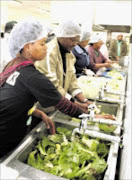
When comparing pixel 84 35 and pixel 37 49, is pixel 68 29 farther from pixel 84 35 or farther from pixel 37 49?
pixel 84 35

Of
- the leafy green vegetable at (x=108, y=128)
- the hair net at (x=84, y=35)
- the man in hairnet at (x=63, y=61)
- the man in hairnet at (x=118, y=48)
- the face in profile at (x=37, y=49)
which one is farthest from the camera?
the man in hairnet at (x=118, y=48)

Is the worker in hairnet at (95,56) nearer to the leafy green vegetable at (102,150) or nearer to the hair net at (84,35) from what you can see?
the hair net at (84,35)

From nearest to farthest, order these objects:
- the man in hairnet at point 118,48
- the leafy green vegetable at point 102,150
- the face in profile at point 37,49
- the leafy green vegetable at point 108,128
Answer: the face in profile at point 37,49 < the leafy green vegetable at point 102,150 < the leafy green vegetable at point 108,128 < the man in hairnet at point 118,48

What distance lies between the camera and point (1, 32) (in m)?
4.31

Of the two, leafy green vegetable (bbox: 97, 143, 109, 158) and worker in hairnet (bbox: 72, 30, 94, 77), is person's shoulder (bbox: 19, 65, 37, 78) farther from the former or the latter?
worker in hairnet (bbox: 72, 30, 94, 77)

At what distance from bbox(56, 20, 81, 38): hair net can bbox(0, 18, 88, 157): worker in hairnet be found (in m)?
0.51

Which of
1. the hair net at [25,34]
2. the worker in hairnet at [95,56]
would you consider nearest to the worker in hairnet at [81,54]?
the worker in hairnet at [95,56]

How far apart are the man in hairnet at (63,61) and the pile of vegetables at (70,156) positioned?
1.28 feet

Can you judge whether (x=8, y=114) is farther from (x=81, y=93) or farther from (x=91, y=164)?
(x=81, y=93)

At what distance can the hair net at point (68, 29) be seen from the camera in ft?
5.73

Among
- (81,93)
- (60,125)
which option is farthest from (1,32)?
(60,125)

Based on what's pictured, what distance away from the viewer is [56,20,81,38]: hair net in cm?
175

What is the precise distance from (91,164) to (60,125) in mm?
545

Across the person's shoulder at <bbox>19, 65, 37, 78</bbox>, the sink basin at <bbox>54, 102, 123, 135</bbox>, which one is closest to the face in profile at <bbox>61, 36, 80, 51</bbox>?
the sink basin at <bbox>54, 102, 123, 135</bbox>
